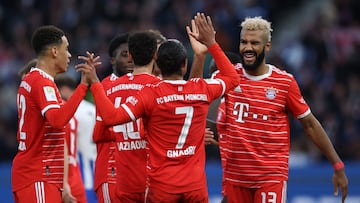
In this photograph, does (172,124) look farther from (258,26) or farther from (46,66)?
(258,26)

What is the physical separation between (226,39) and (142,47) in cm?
1000

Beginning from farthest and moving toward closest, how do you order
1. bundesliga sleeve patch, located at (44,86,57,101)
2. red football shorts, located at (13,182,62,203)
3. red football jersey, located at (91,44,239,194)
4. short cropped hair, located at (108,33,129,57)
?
short cropped hair, located at (108,33,129,57)
red football shorts, located at (13,182,62,203)
bundesliga sleeve patch, located at (44,86,57,101)
red football jersey, located at (91,44,239,194)

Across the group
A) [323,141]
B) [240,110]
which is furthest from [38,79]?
[323,141]

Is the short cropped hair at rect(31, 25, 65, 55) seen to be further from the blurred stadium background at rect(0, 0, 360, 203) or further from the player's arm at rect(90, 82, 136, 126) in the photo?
the blurred stadium background at rect(0, 0, 360, 203)

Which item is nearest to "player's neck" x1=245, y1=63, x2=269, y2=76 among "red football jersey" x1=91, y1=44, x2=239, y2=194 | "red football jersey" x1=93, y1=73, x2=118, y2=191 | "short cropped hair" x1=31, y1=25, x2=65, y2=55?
"red football jersey" x1=91, y1=44, x2=239, y2=194

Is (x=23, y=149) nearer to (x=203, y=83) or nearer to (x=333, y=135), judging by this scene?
(x=203, y=83)

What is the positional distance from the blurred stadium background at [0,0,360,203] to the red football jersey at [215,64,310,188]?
7252 millimetres

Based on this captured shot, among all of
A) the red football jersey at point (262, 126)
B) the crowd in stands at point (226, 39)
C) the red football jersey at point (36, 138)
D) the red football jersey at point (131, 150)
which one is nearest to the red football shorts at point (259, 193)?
the red football jersey at point (262, 126)

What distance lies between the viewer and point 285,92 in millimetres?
9422

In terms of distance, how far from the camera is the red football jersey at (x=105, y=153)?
978cm

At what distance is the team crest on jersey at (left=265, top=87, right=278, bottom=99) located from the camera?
943 cm

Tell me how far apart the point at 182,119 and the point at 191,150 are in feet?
0.95

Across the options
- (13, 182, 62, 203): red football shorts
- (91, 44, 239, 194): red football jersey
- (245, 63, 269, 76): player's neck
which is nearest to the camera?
(91, 44, 239, 194): red football jersey

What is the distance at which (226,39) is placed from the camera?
741 inches
